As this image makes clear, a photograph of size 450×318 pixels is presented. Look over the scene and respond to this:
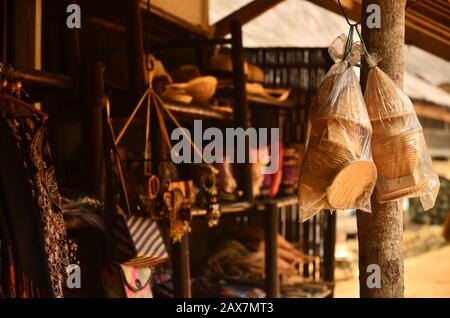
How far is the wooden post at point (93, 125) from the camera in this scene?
3.09m

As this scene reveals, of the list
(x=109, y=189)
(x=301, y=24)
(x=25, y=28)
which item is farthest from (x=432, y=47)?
(x=301, y=24)

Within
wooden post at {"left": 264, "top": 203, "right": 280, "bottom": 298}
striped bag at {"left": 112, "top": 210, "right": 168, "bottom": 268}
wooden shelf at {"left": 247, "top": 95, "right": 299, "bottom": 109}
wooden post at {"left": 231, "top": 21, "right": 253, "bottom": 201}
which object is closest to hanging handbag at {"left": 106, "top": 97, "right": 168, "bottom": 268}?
striped bag at {"left": 112, "top": 210, "right": 168, "bottom": 268}

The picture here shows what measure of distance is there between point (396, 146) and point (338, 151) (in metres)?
0.20

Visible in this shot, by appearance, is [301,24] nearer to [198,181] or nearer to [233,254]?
[233,254]

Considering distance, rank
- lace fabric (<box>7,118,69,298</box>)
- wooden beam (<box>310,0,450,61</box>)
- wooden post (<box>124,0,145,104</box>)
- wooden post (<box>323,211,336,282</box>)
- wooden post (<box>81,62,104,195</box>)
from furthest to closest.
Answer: wooden post (<box>323,211,336,282</box>), wooden post (<box>124,0,145,104</box>), wooden beam (<box>310,0,450,61</box>), wooden post (<box>81,62,104,195</box>), lace fabric (<box>7,118,69,298</box>)

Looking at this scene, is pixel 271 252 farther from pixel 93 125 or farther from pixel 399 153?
pixel 399 153

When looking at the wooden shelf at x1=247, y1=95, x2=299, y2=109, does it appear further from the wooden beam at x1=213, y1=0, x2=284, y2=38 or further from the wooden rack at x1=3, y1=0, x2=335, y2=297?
the wooden beam at x1=213, y1=0, x2=284, y2=38

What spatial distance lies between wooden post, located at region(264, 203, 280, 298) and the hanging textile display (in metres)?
2.67

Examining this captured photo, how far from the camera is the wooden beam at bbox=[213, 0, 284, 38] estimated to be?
5609mm

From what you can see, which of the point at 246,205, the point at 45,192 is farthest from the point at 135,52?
the point at 246,205

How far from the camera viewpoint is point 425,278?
10.5 meters

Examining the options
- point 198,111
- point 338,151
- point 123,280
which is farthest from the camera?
point 198,111

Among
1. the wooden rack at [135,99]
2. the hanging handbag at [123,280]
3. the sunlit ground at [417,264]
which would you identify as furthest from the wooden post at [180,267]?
the sunlit ground at [417,264]

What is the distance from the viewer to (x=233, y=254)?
18.4 ft
